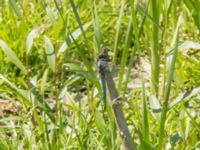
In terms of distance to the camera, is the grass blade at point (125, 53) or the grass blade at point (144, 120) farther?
the grass blade at point (125, 53)

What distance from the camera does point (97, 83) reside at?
1483 millimetres

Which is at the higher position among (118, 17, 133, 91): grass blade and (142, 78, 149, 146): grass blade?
(118, 17, 133, 91): grass blade

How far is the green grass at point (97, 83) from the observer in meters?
1.49

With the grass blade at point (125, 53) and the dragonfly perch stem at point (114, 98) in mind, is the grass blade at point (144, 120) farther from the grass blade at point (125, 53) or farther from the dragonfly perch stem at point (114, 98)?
the grass blade at point (125, 53)

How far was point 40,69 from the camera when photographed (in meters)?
2.54

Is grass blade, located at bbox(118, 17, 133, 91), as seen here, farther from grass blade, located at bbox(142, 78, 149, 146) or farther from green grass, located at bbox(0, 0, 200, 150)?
grass blade, located at bbox(142, 78, 149, 146)

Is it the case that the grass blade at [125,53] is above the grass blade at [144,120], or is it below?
above

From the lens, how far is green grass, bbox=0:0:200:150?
149cm

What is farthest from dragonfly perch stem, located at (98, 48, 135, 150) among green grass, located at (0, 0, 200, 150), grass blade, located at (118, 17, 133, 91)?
grass blade, located at (118, 17, 133, 91)

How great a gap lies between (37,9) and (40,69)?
1.62 ft

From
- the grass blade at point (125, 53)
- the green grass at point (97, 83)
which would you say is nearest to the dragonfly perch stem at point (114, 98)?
the green grass at point (97, 83)

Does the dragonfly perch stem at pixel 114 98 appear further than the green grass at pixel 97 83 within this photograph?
No

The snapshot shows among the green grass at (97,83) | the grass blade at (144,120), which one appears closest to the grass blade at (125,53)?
the green grass at (97,83)

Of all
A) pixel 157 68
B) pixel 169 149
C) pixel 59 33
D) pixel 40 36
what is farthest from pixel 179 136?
pixel 40 36
